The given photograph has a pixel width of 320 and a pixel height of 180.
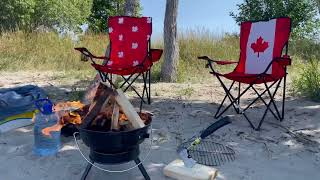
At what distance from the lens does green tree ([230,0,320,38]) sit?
37.7ft

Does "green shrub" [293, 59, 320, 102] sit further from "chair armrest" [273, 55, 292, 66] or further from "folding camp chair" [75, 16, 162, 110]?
"folding camp chair" [75, 16, 162, 110]

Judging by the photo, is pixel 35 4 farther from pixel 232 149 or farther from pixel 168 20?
A: pixel 232 149

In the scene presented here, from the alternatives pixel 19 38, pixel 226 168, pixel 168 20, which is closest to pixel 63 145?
pixel 226 168

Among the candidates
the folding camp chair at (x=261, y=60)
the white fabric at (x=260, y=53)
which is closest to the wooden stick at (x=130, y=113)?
the folding camp chair at (x=261, y=60)

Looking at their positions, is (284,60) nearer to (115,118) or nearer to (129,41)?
(115,118)

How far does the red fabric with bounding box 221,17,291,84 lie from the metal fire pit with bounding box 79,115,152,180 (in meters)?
1.38

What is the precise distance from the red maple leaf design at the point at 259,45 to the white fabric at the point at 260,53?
20 mm

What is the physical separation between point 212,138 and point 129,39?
1.72 m

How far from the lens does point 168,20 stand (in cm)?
537

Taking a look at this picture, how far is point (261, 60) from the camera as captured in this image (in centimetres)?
388

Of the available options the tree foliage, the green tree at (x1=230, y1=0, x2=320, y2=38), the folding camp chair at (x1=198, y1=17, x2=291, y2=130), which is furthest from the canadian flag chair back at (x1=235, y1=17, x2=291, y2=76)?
the tree foliage

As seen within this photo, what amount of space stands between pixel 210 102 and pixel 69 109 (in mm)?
1713

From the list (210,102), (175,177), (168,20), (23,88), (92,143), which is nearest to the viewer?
(92,143)

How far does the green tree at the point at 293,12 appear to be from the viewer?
1148cm
